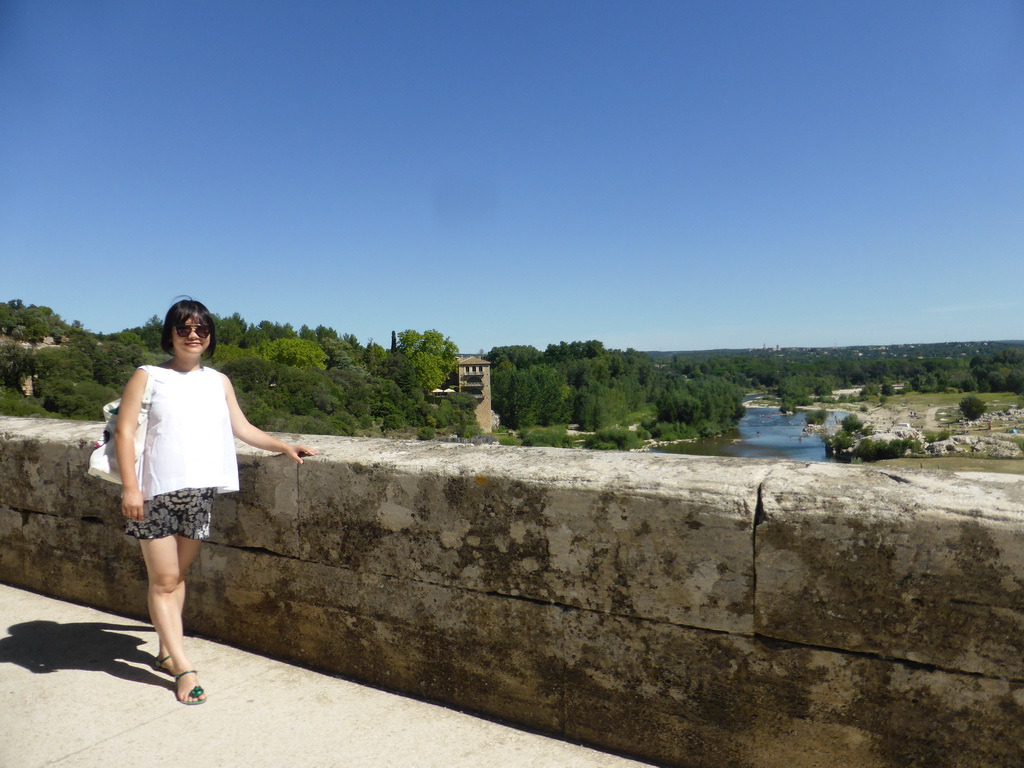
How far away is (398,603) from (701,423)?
96.0 metres

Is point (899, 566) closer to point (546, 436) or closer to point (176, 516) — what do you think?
point (176, 516)

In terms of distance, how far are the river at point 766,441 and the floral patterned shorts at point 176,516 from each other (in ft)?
220

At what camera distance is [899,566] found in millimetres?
1594

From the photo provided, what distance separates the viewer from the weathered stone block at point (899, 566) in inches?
59.5

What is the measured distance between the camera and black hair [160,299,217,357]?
233 cm

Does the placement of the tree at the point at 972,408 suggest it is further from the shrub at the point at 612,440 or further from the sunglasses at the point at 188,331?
the sunglasses at the point at 188,331

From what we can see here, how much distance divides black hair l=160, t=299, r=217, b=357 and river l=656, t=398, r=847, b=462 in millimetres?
66966

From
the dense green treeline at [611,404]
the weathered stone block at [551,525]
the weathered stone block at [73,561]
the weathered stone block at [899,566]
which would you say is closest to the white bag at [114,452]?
the weathered stone block at [551,525]

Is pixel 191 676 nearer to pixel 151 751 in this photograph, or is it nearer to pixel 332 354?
pixel 151 751

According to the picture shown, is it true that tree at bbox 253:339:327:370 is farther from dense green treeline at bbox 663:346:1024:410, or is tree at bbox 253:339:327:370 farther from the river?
dense green treeline at bbox 663:346:1024:410

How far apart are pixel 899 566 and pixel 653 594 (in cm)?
59

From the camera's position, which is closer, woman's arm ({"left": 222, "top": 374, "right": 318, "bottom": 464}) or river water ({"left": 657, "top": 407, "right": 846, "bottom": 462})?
woman's arm ({"left": 222, "top": 374, "right": 318, "bottom": 464})

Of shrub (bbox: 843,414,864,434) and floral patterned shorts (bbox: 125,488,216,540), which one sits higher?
floral patterned shorts (bbox: 125,488,216,540)

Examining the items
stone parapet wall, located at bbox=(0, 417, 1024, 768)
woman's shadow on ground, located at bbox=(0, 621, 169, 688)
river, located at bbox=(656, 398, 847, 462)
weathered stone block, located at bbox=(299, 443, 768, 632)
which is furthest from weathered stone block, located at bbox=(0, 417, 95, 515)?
river, located at bbox=(656, 398, 847, 462)
